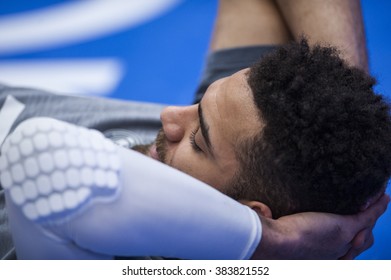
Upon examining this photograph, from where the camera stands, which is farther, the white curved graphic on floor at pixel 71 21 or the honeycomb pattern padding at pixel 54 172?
the white curved graphic on floor at pixel 71 21

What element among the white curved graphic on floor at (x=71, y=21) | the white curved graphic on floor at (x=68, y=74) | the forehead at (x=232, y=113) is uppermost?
the forehead at (x=232, y=113)

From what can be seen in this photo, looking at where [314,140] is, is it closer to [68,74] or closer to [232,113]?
[232,113]

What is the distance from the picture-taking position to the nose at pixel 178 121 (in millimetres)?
822

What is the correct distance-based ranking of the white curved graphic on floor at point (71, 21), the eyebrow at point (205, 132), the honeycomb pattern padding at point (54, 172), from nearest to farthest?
the honeycomb pattern padding at point (54, 172) → the eyebrow at point (205, 132) → the white curved graphic on floor at point (71, 21)

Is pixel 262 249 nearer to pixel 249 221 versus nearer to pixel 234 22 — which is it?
pixel 249 221

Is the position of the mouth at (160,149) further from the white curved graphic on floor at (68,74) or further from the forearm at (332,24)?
the white curved graphic on floor at (68,74)

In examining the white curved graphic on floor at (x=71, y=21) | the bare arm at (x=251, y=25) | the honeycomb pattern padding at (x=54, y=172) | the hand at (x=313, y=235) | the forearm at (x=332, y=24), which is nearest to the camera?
the honeycomb pattern padding at (x=54, y=172)

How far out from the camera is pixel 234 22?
117cm

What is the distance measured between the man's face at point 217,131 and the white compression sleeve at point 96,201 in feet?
0.50

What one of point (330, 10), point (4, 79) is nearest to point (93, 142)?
point (330, 10)

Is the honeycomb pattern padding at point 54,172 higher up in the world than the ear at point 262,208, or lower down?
higher up

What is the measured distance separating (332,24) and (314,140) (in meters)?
Result: 0.44

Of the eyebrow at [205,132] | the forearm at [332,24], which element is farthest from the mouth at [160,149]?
the forearm at [332,24]
